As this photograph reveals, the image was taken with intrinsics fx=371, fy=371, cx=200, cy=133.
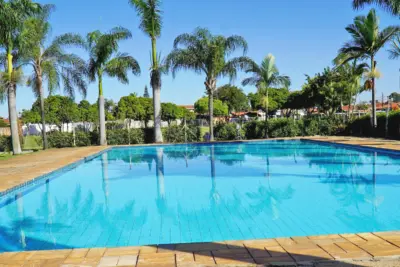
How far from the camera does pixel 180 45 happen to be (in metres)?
20.1

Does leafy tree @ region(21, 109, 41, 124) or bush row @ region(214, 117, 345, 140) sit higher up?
leafy tree @ region(21, 109, 41, 124)

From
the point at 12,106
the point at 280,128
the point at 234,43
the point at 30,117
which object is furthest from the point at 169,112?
the point at 12,106

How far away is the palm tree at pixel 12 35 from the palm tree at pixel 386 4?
1391 centimetres

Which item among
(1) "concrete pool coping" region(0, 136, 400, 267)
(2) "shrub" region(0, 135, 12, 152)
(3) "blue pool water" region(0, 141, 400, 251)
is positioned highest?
(2) "shrub" region(0, 135, 12, 152)

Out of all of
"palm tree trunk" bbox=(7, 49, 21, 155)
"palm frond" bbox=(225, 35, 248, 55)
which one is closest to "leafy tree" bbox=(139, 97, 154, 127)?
"palm frond" bbox=(225, 35, 248, 55)

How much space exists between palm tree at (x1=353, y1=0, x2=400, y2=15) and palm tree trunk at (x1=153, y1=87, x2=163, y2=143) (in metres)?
10.3

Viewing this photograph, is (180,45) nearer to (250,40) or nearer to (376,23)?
(250,40)

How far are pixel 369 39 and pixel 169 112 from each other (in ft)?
111

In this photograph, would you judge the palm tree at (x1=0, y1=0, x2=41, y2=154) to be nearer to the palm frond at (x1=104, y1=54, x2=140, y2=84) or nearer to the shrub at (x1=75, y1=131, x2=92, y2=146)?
the shrub at (x1=75, y1=131, x2=92, y2=146)

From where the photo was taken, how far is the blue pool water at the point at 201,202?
538 centimetres

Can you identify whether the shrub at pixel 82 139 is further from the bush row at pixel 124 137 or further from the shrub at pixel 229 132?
the shrub at pixel 229 132

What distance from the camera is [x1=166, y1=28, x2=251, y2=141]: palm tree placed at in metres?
19.4

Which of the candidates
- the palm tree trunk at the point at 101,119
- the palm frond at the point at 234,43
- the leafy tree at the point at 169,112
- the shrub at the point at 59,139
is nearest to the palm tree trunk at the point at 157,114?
the palm tree trunk at the point at 101,119

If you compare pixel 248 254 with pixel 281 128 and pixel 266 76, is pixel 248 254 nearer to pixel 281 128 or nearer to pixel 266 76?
pixel 281 128
